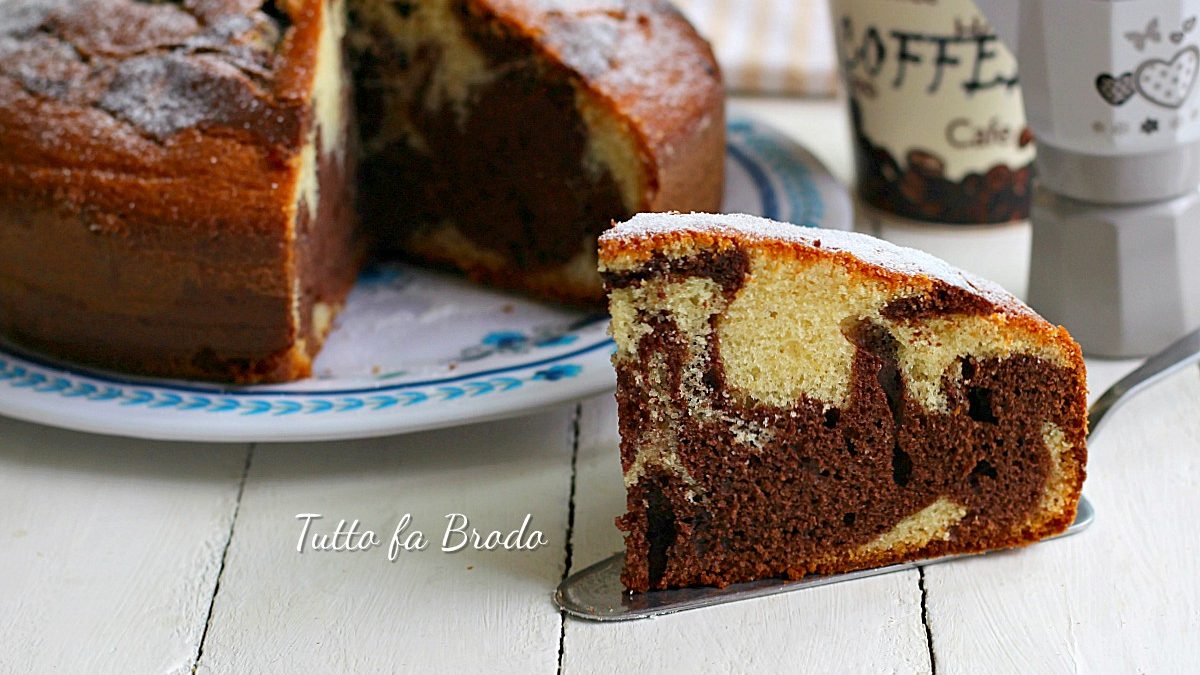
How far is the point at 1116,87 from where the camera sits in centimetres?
211

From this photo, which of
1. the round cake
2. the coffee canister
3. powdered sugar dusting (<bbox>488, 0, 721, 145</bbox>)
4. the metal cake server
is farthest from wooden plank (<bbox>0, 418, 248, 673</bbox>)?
the coffee canister

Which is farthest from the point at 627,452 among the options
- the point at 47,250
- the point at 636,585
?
the point at 47,250

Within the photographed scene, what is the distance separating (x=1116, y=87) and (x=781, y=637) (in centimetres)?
101

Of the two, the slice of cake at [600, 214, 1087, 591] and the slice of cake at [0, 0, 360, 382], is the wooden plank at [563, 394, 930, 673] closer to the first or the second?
the slice of cake at [600, 214, 1087, 591]

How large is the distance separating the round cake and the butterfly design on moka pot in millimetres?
626

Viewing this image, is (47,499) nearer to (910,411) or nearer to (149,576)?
(149,576)

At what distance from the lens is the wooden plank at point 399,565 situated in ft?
5.68

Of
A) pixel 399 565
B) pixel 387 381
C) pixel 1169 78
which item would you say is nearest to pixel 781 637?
pixel 399 565

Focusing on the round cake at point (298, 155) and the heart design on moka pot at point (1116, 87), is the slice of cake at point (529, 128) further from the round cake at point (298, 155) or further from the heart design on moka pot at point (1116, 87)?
the heart design on moka pot at point (1116, 87)

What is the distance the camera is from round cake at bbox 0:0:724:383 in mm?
2189

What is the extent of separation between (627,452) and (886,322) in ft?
1.19

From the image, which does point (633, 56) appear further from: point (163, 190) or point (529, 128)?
point (163, 190)

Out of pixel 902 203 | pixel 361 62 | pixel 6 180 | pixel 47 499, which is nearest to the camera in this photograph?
pixel 47 499

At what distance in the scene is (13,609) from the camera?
6.03 feet
